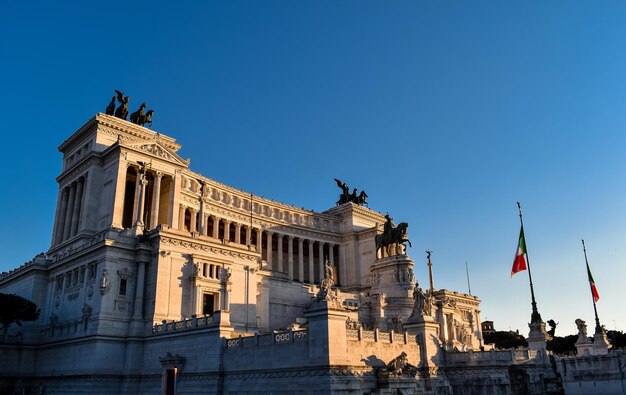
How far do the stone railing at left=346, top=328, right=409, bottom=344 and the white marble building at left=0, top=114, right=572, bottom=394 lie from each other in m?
0.10

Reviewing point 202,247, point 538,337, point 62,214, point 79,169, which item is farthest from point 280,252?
point 538,337

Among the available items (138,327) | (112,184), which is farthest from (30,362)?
(112,184)

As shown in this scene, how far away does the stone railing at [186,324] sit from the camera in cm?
3981

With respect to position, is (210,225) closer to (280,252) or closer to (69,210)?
(280,252)

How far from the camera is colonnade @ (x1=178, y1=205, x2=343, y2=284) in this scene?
78.2 meters

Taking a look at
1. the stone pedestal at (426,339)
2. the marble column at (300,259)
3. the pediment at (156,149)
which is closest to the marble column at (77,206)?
the pediment at (156,149)

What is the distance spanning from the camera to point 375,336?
3588 cm

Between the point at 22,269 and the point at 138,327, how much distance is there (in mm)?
20093

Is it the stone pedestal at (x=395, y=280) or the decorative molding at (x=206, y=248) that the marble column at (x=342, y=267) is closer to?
the stone pedestal at (x=395, y=280)

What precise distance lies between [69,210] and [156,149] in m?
14.4

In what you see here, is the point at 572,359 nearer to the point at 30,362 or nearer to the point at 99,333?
the point at 99,333

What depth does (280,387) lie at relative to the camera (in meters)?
33.4

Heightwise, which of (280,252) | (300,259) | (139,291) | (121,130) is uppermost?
(121,130)

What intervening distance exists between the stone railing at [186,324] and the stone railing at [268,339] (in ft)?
7.58
